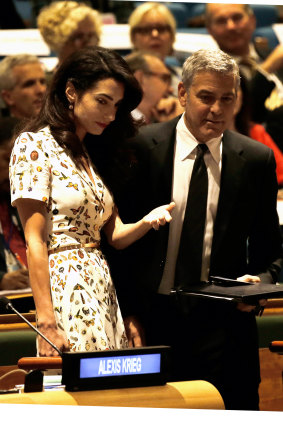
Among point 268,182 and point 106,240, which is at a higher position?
point 268,182

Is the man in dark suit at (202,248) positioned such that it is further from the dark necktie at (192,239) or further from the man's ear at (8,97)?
the man's ear at (8,97)

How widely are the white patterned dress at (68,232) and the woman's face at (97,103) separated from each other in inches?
4.5

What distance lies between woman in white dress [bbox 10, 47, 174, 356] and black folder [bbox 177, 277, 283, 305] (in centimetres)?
22

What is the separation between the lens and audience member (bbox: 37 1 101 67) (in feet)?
14.9

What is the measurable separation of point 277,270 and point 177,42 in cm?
234

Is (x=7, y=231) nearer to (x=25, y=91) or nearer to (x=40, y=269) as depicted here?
(x=25, y=91)

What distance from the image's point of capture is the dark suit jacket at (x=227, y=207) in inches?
104

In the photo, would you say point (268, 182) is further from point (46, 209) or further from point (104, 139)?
point (46, 209)

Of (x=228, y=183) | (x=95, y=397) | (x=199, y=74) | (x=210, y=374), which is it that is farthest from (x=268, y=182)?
(x=95, y=397)

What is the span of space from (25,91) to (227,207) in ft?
6.77

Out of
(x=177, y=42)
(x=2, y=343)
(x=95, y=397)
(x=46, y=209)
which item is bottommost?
(x=2, y=343)

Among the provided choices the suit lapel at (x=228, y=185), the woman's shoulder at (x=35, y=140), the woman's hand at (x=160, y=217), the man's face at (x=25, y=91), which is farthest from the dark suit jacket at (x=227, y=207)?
the man's face at (x=25, y=91)

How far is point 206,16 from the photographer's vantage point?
484 cm

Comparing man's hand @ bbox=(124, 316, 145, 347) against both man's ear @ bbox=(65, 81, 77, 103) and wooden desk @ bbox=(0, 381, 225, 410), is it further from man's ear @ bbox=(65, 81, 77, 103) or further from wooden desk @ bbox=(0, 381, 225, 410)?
man's ear @ bbox=(65, 81, 77, 103)
